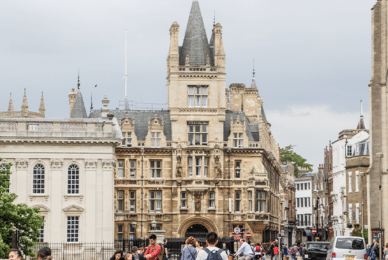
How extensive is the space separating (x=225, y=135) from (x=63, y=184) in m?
18.9

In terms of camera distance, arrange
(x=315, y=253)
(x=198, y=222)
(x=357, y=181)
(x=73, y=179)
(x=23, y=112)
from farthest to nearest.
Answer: (x=23, y=112) < (x=357, y=181) < (x=198, y=222) < (x=73, y=179) < (x=315, y=253)

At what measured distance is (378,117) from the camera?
178 ft

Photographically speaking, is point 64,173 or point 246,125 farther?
point 246,125

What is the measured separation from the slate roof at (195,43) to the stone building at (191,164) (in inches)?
4.3

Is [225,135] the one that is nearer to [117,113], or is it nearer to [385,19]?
[117,113]

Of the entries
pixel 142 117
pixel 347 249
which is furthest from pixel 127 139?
pixel 347 249

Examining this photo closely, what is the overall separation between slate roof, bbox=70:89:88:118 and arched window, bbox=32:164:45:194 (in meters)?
16.4

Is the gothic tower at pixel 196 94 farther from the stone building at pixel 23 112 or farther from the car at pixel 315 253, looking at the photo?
the stone building at pixel 23 112

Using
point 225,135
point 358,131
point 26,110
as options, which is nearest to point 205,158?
point 225,135

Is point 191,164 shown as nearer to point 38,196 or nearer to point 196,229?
point 196,229

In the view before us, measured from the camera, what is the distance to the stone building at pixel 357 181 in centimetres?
7556

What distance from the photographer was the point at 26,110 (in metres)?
99.9

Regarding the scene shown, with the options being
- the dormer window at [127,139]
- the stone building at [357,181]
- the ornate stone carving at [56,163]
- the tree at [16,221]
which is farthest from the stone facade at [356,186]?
the tree at [16,221]

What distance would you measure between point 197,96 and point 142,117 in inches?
218
